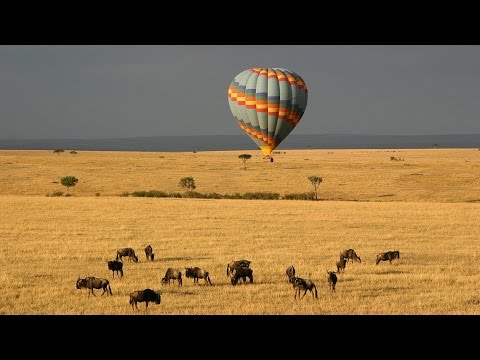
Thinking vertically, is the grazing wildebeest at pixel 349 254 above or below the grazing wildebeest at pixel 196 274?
above

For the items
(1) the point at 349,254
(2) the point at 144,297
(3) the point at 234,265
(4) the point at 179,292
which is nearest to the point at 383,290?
(3) the point at 234,265

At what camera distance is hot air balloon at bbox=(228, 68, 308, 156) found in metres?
60.1

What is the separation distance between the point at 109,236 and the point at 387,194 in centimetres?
4586

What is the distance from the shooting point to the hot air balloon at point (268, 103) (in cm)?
6009

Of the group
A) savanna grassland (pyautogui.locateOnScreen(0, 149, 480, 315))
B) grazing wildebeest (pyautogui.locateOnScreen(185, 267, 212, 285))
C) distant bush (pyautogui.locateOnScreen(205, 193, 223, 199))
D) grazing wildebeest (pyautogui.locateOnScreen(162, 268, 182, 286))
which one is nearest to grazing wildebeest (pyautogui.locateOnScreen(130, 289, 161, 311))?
savanna grassland (pyautogui.locateOnScreen(0, 149, 480, 315))

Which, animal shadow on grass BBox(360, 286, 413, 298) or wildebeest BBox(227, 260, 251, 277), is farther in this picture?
wildebeest BBox(227, 260, 251, 277)

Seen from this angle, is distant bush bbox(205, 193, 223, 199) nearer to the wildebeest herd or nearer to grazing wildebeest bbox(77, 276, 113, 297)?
the wildebeest herd

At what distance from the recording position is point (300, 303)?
16.0 meters

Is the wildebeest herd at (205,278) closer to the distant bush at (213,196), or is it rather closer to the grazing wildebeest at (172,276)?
the grazing wildebeest at (172,276)

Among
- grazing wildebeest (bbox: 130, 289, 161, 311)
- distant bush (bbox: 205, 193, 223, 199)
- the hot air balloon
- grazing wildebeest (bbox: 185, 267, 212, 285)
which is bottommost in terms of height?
grazing wildebeest (bbox: 130, 289, 161, 311)

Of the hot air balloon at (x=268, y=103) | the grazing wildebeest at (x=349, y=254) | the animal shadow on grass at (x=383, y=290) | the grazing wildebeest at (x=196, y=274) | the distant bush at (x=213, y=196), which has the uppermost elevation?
the hot air balloon at (x=268, y=103)

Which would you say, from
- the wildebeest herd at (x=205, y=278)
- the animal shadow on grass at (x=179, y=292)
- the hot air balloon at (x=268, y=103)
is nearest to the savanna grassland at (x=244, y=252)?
the animal shadow on grass at (x=179, y=292)
